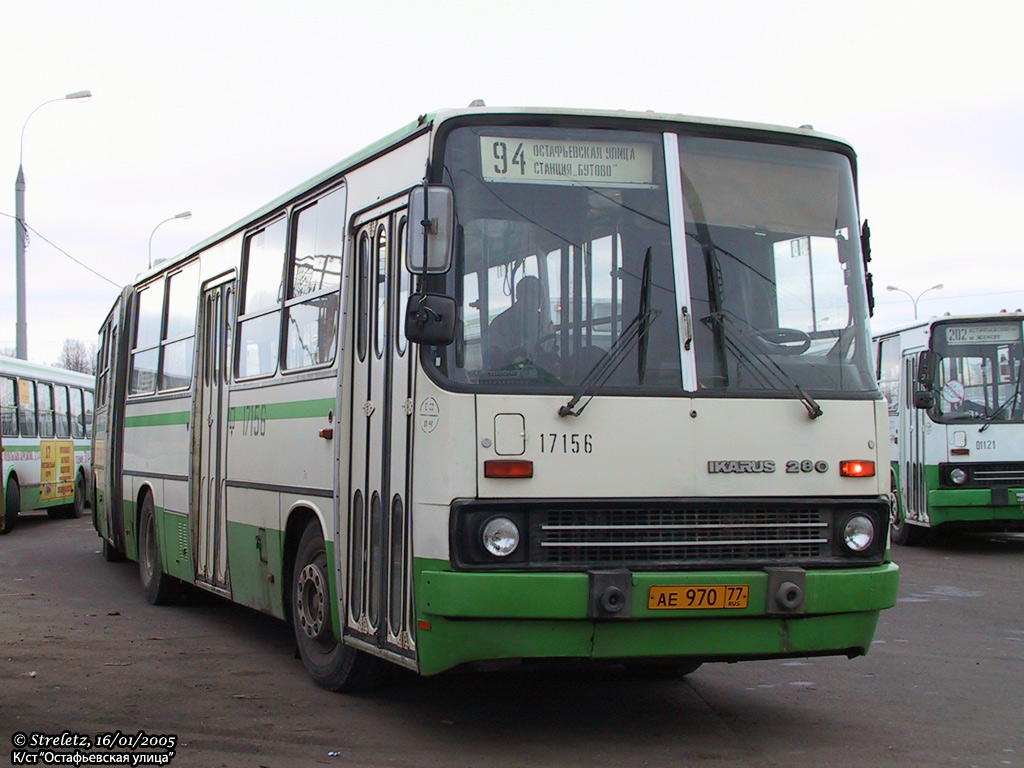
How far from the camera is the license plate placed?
6.27 metres

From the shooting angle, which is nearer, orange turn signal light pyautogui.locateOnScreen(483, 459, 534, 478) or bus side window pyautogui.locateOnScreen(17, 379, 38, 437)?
orange turn signal light pyautogui.locateOnScreen(483, 459, 534, 478)

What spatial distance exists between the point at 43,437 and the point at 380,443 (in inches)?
786

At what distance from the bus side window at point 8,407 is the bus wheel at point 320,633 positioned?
16.3 m

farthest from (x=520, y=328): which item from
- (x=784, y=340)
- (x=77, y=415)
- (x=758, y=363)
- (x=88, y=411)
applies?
(x=88, y=411)

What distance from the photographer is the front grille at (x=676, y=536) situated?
6297mm

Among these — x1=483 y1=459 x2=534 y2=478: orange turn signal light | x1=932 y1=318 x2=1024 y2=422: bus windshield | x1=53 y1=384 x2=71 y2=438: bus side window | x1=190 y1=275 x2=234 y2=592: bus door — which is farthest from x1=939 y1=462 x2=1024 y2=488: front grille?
x1=53 y1=384 x2=71 y2=438: bus side window

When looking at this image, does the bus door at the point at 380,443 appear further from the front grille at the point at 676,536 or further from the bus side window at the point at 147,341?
the bus side window at the point at 147,341

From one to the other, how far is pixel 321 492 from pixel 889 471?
10.6 feet

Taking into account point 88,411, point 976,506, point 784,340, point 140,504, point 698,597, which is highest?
point 88,411

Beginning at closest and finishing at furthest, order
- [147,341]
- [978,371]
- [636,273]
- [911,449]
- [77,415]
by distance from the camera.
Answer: [636,273] → [147,341] → [978,371] → [911,449] → [77,415]

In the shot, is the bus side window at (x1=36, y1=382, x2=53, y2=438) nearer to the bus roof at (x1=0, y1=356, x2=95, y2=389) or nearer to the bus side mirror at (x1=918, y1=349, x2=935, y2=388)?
the bus roof at (x1=0, y1=356, x2=95, y2=389)

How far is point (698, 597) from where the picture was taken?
20.7 ft

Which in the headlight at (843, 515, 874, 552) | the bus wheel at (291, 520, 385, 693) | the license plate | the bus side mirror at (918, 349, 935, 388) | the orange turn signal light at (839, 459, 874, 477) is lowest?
the bus wheel at (291, 520, 385, 693)

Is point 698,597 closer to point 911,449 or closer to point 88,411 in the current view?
point 911,449
